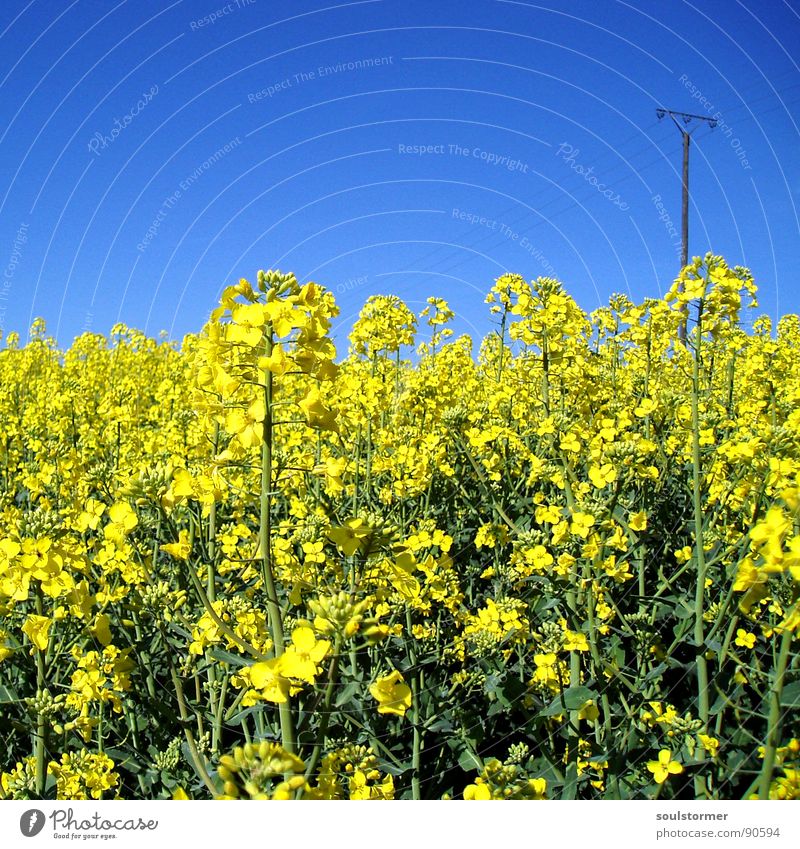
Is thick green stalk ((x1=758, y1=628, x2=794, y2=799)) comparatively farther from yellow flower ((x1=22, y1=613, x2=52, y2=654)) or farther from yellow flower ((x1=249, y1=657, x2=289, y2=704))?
yellow flower ((x1=22, y1=613, x2=52, y2=654))

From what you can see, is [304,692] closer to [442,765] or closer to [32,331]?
[442,765]

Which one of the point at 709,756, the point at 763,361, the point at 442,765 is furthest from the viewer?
the point at 763,361

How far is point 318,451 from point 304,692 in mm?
1882

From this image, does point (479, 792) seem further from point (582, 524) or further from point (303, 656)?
point (582, 524)

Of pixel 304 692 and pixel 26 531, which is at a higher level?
pixel 26 531

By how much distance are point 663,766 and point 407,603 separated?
131cm

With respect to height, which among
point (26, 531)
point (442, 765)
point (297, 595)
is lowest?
point (442, 765)

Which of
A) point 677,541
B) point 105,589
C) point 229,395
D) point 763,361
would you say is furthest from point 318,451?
point 763,361

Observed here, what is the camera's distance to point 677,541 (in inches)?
165

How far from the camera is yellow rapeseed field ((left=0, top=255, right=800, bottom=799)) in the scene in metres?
1.73

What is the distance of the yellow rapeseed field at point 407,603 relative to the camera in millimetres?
1728

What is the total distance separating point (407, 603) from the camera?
325 cm
